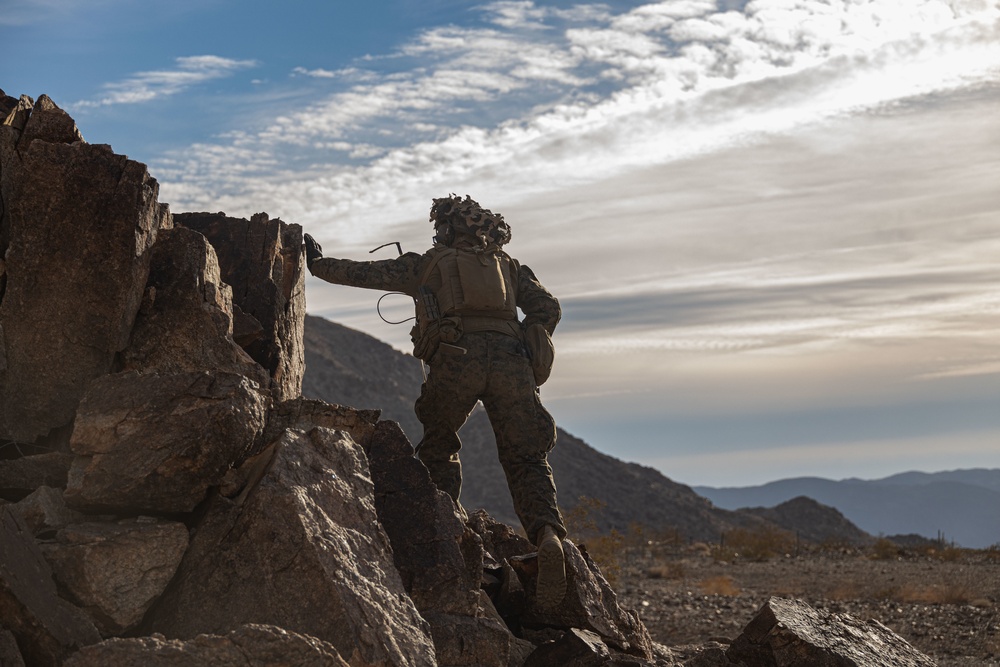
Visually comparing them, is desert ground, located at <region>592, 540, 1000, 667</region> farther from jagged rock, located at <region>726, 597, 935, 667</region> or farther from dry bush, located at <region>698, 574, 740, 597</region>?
jagged rock, located at <region>726, 597, 935, 667</region>

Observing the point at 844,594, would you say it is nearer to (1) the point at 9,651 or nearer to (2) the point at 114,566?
(2) the point at 114,566

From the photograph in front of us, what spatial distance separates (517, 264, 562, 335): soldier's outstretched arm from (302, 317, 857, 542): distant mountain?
4069 centimetres

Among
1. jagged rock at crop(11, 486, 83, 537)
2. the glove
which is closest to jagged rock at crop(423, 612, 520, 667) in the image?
jagged rock at crop(11, 486, 83, 537)

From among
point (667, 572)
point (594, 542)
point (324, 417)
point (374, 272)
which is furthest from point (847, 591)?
point (324, 417)

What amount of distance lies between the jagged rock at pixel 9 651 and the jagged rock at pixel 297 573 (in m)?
0.80

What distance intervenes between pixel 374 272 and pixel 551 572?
3.01 m

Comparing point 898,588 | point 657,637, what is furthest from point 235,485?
point 898,588

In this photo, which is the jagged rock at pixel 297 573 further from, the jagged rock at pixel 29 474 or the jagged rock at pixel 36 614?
the jagged rock at pixel 29 474

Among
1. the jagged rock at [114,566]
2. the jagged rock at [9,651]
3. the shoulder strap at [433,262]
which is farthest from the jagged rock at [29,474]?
the shoulder strap at [433,262]

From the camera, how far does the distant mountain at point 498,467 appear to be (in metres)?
55.5

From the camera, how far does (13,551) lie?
564 cm

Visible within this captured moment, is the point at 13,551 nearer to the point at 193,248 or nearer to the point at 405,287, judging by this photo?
the point at 193,248

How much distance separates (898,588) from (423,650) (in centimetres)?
1387

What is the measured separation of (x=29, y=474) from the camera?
270 inches
